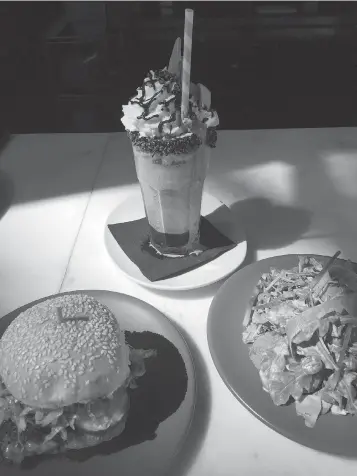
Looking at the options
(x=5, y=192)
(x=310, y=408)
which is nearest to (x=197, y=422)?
(x=310, y=408)

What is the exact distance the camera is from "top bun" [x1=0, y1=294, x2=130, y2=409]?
889 mm

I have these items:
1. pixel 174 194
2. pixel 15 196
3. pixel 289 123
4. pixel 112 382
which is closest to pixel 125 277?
pixel 174 194

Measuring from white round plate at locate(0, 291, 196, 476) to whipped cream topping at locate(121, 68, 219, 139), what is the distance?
0.41 m

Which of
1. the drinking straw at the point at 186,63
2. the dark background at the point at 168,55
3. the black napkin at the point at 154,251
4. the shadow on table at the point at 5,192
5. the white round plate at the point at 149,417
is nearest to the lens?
the white round plate at the point at 149,417

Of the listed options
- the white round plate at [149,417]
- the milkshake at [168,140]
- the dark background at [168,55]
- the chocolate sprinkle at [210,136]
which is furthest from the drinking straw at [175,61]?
the dark background at [168,55]

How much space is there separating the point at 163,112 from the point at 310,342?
61 centimetres

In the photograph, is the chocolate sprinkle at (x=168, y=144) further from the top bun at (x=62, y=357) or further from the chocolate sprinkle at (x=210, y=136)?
the top bun at (x=62, y=357)

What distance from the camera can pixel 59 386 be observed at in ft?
2.92

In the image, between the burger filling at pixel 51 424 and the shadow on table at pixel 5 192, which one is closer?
the burger filling at pixel 51 424

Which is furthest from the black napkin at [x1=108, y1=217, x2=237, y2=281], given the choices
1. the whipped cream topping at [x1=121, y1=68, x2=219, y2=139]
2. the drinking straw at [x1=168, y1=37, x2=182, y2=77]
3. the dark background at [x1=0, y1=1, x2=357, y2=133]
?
the dark background at [x1=0, y1=1, x2=357, y2=133]

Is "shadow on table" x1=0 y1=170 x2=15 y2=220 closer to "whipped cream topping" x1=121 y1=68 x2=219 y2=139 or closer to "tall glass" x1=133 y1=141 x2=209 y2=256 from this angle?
"tall glass" x1=133 y1=141 x2=209 y2=256

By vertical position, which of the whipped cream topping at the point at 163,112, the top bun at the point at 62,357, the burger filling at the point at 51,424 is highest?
the whipped cream topping at the point at 163,112

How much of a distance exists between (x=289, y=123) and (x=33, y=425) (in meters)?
2.90

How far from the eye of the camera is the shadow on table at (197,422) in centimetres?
92
